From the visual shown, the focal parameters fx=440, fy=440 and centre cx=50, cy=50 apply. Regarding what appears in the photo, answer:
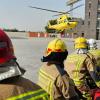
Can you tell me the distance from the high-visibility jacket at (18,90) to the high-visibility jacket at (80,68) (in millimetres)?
3873

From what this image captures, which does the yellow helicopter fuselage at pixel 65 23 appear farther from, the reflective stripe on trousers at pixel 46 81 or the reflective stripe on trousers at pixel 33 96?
the reflective stripe on trousers at pixel 33 96

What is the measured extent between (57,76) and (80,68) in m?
2.32

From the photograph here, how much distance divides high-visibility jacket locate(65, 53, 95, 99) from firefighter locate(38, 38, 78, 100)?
2029 mm

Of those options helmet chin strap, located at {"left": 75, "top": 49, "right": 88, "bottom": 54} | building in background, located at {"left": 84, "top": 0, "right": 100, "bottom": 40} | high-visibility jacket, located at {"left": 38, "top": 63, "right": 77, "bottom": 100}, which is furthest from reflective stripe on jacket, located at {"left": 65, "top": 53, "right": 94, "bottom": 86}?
building in background, located at {"left": 84, "top": 0, "right": 100, "bottom": 40}

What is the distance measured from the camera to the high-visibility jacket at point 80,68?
6152 mm


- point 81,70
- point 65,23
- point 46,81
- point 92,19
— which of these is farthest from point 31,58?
point 92,19

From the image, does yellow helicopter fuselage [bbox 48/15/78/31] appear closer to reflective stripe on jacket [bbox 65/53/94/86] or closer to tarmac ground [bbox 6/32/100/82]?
tarmac ground [bbox 6/32/100/82]

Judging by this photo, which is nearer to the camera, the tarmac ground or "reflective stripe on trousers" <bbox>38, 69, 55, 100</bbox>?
"reflective stripe on trousers" <bbox>38, 69, 55, 100</bbox>

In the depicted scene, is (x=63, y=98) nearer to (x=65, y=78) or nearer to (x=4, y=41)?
(x=65, y=78)

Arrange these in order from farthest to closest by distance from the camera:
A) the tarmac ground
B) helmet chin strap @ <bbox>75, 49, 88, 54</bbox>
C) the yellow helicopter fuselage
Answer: the yellow helicopter fuselage < the tarmac ground < helmet chin strap @ <bbox>75, 49, 88, 54</bbox>

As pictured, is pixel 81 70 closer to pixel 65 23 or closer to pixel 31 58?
pixel 31 58

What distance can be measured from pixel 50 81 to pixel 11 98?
1909 millimetres

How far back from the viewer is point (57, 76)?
3910mm

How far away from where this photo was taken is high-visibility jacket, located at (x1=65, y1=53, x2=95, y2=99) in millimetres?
6152
